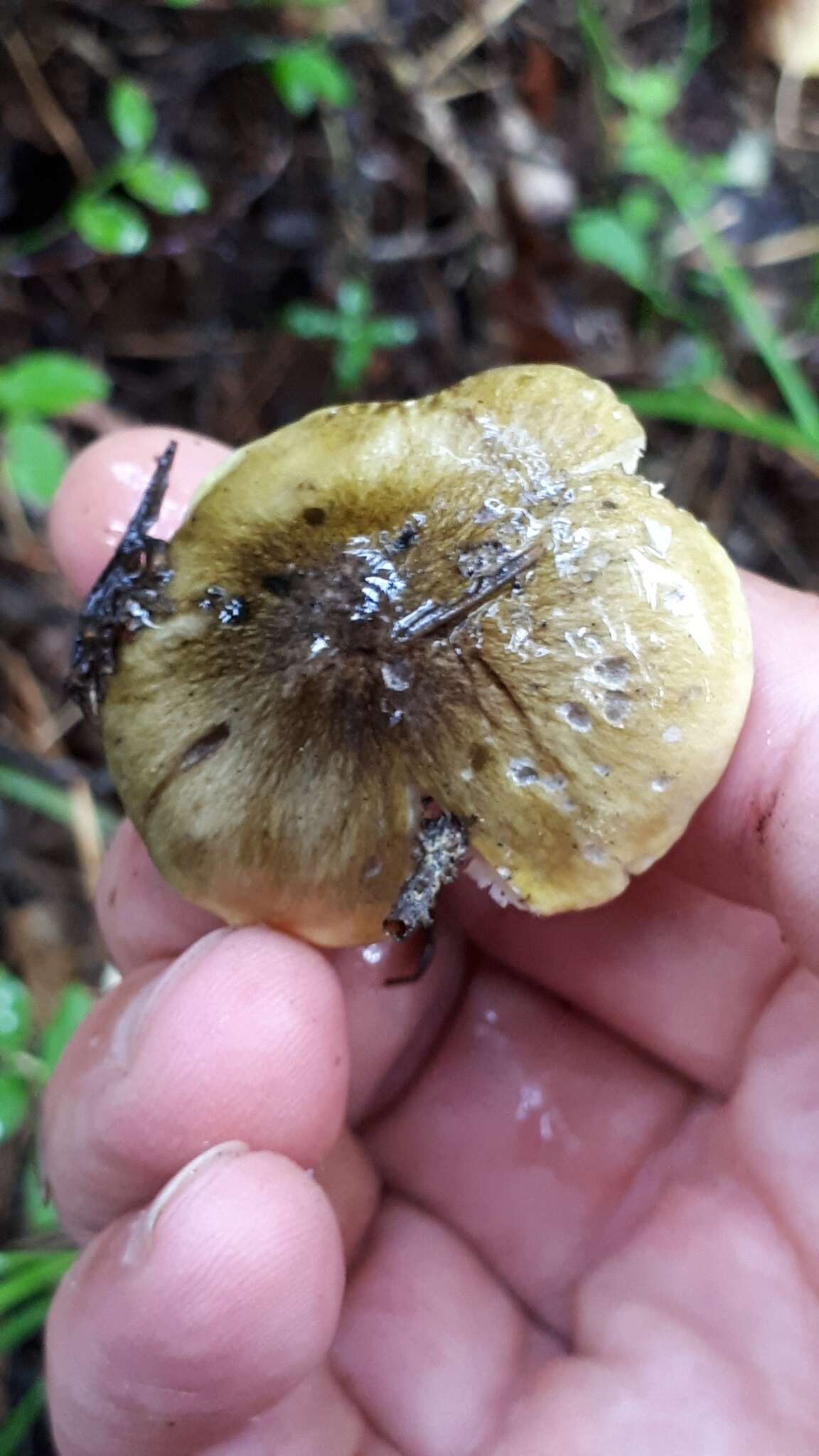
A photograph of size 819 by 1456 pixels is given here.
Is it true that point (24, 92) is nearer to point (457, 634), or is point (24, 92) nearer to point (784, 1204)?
point (457, 634)

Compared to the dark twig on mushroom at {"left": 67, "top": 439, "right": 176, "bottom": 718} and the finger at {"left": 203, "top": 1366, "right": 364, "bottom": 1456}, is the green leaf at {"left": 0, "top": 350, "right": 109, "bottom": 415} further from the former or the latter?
the finger at {"left": 203, "top": 1366, "right": 364, "bottom": 1456}

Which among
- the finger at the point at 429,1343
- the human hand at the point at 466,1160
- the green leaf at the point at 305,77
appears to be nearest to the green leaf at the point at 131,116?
the green leaf at the point at 305,77

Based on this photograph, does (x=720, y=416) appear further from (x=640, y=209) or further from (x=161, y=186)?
(x=161, y=186)

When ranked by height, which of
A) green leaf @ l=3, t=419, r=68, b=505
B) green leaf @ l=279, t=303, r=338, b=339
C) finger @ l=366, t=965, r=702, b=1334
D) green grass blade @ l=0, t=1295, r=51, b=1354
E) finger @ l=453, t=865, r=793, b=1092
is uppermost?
green leaf @ l=279, t=303, r=338, b=339

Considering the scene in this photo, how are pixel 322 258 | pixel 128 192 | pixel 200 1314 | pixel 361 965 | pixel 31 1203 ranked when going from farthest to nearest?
pixel 322 258 → pixel 128 192 → pixel 31 1203 → pixel 361 965 → pixel 200 1314

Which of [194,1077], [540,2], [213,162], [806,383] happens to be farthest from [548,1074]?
[540,2]

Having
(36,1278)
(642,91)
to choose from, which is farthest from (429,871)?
(642,91)

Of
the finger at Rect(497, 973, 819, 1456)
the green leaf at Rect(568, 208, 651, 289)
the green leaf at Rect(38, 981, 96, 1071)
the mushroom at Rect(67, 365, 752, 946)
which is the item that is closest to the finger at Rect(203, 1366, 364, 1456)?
the finger at Rect(497, 973, 819, 1456)

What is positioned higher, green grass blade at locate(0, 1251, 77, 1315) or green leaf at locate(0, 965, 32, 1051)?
green leaf at locate(0, 965, 32, 1051)
